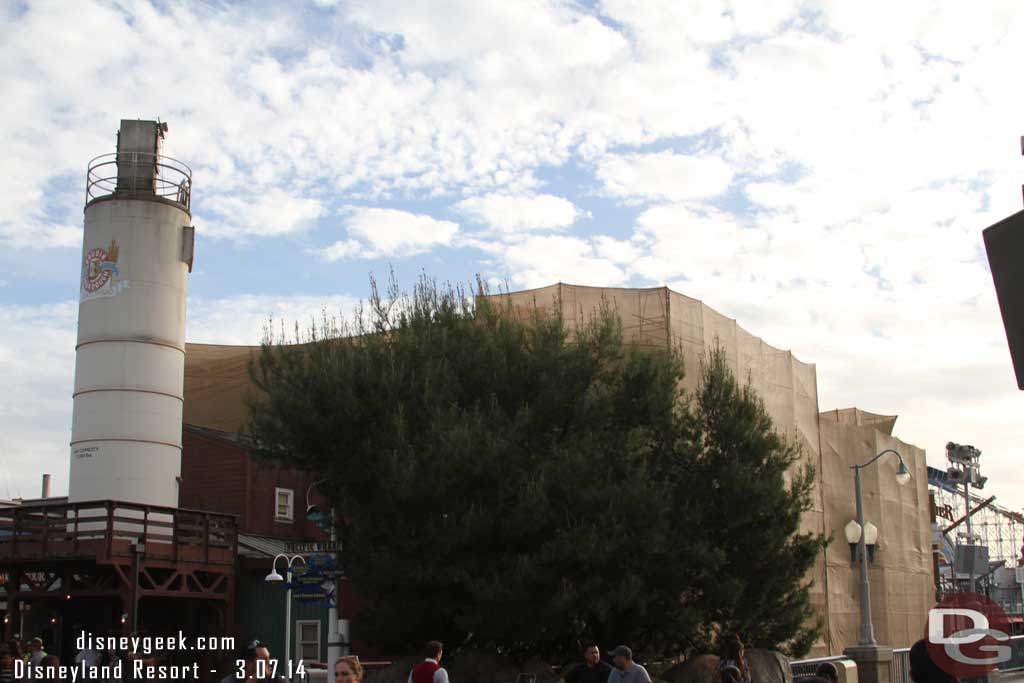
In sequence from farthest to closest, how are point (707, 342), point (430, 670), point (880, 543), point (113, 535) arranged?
point (880, 543), point (707, 342), point (113, 535), point (430, 670)

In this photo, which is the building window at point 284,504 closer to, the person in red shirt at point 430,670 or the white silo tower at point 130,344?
the white silo tower at point 130,344

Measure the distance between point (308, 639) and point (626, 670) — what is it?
21.5 meters

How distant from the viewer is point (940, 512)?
95688 millimetres

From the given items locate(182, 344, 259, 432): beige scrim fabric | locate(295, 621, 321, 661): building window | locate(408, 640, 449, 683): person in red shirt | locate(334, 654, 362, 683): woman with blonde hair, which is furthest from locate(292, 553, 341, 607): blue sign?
locate(182, 344, 259, 432): beige scrim fabric

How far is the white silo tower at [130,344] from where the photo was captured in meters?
33.1

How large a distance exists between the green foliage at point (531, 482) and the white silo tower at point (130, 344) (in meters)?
8.32

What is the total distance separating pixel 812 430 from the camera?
135 feet

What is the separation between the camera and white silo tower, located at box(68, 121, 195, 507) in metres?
33.1

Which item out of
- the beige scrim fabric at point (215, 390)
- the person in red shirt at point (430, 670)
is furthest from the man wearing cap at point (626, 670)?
the beige scrim fabric at point (215, 390)

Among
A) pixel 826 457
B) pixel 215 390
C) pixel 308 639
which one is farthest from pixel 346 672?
pixel 215 390

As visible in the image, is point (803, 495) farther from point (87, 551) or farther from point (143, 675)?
point (87, 551)

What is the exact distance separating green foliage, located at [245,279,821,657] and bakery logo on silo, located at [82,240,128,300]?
940 centimetres

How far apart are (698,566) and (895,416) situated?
40867 mm

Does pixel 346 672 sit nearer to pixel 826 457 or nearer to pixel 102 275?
pixel 102 275
